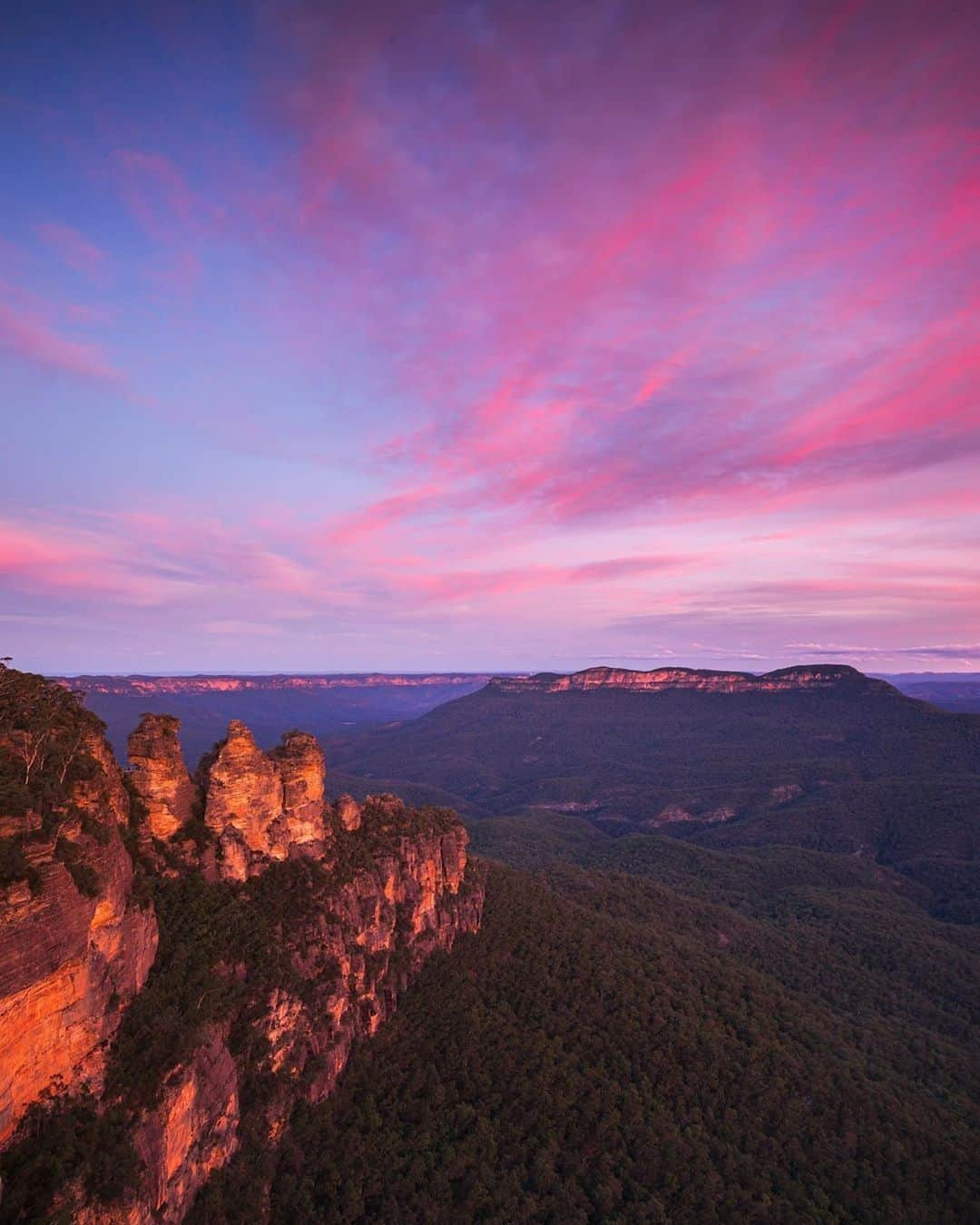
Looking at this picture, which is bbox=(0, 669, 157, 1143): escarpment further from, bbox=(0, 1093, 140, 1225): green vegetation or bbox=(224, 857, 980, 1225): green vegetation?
bbox=(224, 857, 980, 1225): green vegetation

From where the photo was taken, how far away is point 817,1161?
160 ft

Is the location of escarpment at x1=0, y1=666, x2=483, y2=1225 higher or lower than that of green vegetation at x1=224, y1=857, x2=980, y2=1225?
higher

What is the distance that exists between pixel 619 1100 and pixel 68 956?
4581 cm

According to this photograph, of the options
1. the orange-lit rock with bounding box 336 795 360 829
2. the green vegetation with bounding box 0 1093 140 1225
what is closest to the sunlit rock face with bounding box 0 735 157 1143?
the green vegetation with bounding box 0 1093 140 1225

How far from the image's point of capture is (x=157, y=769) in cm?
4078

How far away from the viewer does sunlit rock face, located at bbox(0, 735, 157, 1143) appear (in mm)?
22828

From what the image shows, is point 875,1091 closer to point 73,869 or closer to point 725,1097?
point 725,1097

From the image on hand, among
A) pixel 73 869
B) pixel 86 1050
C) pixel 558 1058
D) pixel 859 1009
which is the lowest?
pixel 859 1009

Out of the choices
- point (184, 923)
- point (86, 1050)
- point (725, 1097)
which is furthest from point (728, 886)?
point (86, 1050)

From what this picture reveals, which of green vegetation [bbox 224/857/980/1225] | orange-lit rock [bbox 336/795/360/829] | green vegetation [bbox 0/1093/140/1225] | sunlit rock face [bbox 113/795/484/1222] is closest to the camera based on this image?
green vegetation [bbox 0/1093/140/1225]

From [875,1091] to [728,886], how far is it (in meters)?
68.4

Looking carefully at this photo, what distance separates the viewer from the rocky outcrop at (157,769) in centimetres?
4072

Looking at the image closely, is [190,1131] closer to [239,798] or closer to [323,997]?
[323,997]

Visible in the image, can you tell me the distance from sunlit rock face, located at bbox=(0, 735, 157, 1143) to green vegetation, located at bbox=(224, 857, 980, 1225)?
13746mm
